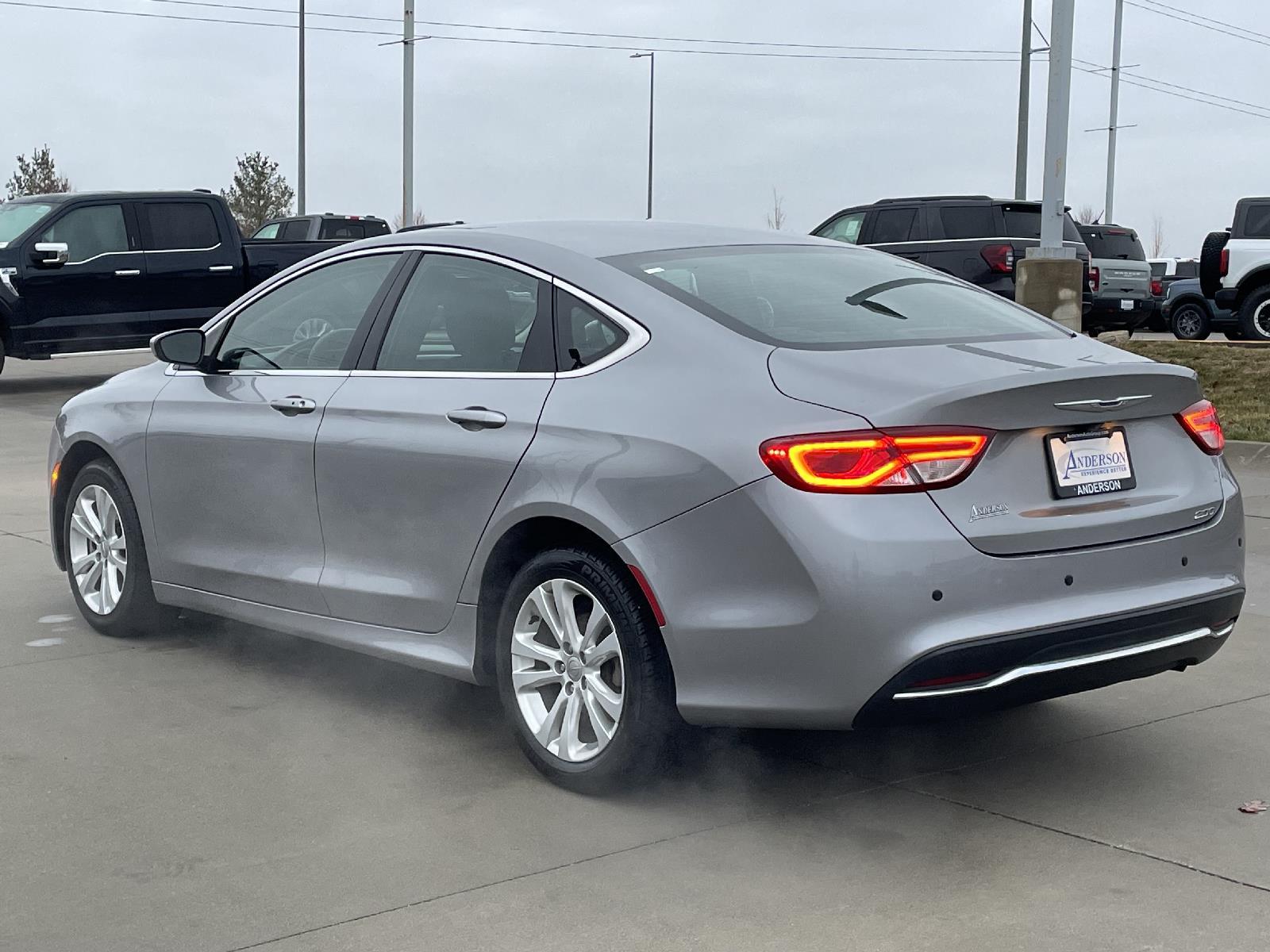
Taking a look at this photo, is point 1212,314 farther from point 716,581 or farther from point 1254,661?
point 716,581

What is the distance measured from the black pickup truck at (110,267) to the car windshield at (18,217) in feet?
0.06

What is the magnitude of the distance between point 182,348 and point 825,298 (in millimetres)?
2507

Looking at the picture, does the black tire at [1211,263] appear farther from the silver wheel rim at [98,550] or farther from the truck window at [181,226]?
the silver wheel rim at [98,550]

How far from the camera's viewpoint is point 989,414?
3.95 m

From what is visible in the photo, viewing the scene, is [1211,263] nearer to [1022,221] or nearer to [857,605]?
[1022,221]

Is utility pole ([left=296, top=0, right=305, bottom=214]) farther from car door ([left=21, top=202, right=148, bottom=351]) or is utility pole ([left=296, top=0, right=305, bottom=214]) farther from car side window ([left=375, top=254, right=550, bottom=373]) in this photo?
car side window ([left=375, top=254, right=550, bottom=373])

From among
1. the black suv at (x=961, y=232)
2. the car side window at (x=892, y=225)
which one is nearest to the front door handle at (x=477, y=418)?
the black suv at (x=961, y=232)

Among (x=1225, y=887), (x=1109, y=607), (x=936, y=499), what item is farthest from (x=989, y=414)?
(x=1225, y=887)

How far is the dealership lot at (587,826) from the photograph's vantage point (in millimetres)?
3619

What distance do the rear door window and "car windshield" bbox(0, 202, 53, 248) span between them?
35.4 ft

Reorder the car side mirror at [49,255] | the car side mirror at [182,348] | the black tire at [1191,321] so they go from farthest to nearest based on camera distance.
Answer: the black tire at [1191,321]
the car side mirror at [49,255]
the car side mirror at [182,348]

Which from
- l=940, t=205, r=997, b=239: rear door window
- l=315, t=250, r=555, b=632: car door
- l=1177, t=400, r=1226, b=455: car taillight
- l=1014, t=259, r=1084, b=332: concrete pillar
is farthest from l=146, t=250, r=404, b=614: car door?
l=940, t=205, r=997, b=239: rear door window

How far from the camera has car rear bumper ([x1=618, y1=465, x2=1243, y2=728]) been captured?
152 inches

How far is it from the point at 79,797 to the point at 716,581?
6.23ft
